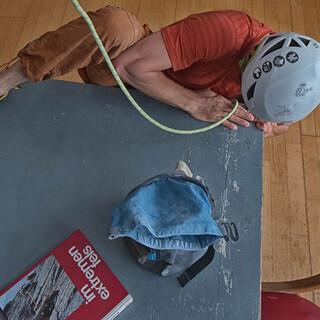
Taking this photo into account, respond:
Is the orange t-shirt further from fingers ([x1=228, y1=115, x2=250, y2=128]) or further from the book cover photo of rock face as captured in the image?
the book cover photo of rock face

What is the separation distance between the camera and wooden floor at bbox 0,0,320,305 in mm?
1514

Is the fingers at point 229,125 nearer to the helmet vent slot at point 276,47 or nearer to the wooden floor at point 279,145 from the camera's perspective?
the helmet vent slot at point 276,47

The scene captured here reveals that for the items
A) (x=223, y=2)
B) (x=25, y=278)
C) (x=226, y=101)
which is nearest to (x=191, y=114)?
(x=226, y=101)

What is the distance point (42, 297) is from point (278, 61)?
2.01ft

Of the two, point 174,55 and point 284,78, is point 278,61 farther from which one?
point 174,55

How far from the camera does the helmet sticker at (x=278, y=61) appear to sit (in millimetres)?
833

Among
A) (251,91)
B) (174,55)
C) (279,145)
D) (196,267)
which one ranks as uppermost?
(174,55)

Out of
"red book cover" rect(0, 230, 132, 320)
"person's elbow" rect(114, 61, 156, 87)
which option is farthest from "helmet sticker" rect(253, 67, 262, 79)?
"red book cover" rect(0, 230, 132, 320)

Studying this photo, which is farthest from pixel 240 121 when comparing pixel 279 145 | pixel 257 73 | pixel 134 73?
pixel 279 145

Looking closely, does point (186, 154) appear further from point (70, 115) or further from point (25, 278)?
point (25, 278)

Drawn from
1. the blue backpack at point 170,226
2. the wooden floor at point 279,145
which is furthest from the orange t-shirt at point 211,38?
the wooden floor at point 279,145

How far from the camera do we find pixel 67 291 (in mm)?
728

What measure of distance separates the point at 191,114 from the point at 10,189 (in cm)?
43

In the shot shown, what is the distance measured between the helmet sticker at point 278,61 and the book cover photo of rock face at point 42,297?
1.83 feet
